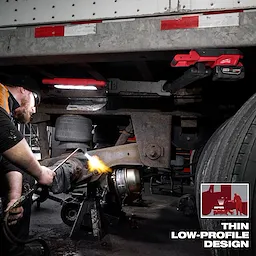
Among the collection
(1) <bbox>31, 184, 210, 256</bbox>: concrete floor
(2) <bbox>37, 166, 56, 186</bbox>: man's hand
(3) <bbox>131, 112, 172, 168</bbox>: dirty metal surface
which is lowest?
(1) <bbox>31, 184, 210, 256</bbox>: concrete floor

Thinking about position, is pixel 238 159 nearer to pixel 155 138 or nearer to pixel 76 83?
pixel 155 138

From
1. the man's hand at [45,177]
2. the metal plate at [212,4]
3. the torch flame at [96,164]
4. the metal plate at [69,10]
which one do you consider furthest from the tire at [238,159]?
the torch flame at [96,164]

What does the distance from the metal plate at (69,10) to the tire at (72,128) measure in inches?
50.1

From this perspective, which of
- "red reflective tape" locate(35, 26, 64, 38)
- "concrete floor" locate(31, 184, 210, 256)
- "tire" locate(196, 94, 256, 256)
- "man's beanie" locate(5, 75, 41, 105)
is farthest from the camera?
"concrete floor" locate(31, 184, 210, 256)

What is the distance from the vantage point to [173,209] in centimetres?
525

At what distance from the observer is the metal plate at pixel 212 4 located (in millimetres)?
1477

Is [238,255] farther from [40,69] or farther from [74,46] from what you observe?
[40,69]

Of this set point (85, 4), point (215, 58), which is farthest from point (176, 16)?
point (85, 4)

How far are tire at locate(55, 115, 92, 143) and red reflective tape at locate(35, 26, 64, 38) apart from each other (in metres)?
1.27

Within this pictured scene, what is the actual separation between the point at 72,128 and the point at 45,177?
34.1 inches

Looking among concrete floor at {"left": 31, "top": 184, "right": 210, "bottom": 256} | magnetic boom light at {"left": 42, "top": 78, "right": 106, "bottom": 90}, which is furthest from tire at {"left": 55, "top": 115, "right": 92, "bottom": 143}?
concrete floor at {"left": 31, "top": 184, "right": 210, "bottom": 256}

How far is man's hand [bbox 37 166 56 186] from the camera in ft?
6.82

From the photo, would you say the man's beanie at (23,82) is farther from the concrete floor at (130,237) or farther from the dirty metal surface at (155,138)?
the concrete floor at (130,237)

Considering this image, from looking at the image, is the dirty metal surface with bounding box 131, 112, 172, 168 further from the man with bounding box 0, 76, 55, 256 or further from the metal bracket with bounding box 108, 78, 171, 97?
the man with bounding box 0, 76, 55, 256
